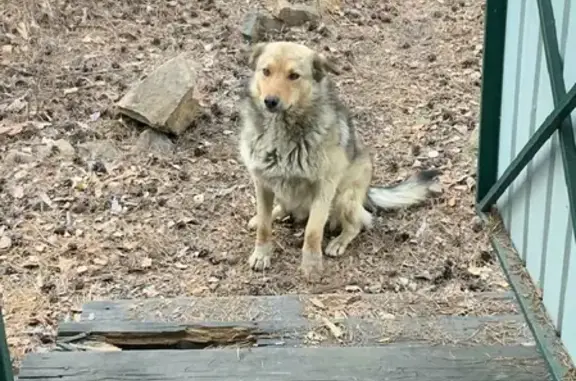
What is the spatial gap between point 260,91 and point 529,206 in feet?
5.31

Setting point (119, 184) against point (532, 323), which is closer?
point (532, 323)

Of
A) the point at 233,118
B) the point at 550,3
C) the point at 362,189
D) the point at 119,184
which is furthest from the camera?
the point at 233,118

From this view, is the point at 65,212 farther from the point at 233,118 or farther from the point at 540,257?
the point at 540,257

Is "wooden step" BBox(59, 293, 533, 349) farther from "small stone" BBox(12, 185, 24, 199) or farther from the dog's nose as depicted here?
"small stone" BBox(12, 185, 24, 199)

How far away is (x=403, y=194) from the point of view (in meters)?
4.99

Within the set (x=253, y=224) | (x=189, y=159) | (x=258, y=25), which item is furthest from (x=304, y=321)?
(x=258, y=25)

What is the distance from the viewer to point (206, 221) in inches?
197

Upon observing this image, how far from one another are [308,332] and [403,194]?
1.83 meters

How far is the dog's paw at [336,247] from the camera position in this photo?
471 cm

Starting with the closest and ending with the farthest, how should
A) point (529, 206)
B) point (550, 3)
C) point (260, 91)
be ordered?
1. point (550, 3)
2. point (529, 206)
3. point (260, 91)

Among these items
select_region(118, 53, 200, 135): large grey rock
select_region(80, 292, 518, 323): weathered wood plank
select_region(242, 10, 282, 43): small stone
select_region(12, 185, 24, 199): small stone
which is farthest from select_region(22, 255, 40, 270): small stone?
select_region(242, 10, 282, 43): small stone

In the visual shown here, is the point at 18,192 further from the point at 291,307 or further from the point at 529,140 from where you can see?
the point at 529,140

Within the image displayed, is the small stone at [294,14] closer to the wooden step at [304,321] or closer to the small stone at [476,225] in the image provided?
the small stone at [476,225]

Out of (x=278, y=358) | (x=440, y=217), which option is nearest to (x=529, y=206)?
(x=278, y=358)
